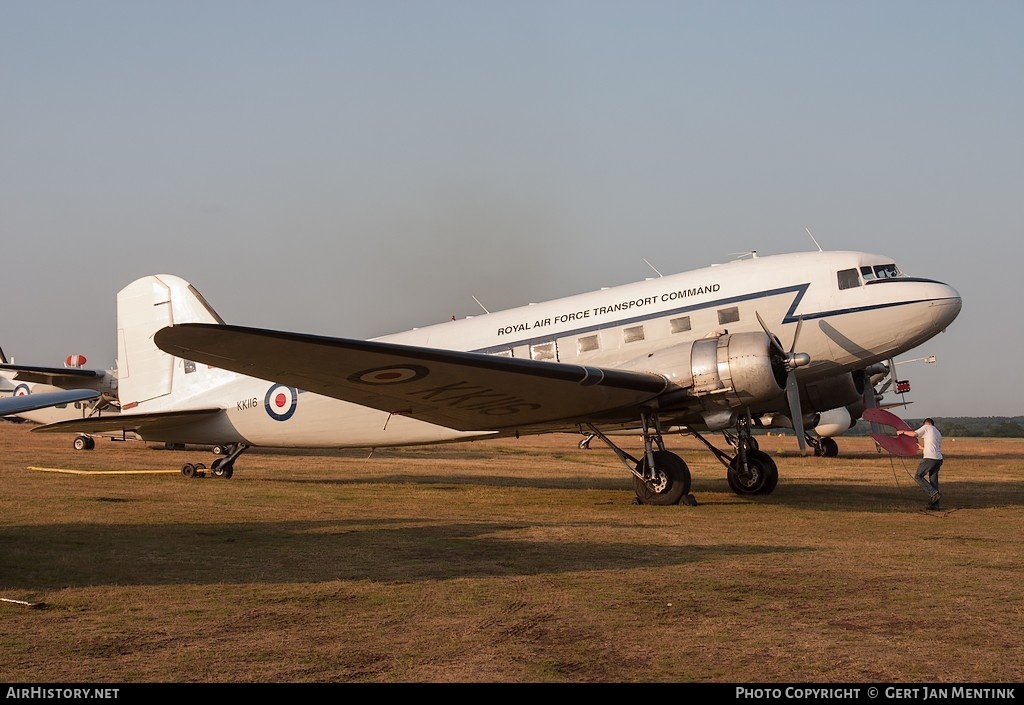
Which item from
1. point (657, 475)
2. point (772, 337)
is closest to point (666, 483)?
point (657, 475)

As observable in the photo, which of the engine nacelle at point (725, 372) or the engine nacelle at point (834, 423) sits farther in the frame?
the engine nacelle at point (834, 423)

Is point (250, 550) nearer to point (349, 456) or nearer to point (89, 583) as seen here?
point (89, 583)

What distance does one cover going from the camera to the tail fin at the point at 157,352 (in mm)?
20000

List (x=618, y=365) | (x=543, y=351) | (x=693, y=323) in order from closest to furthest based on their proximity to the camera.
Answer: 1. (x=693, y=323)
2. (x=618, y=365)
3. (x=543, y=351)

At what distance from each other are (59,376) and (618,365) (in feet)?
98.5

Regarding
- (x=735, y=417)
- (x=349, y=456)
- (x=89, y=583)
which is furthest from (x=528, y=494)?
(x=349, y=456)

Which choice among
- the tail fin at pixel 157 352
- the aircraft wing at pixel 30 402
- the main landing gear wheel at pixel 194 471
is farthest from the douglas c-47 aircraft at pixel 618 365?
the aircraft wing at pixel 30 402

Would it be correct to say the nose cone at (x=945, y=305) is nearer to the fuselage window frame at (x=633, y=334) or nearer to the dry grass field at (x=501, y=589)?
the dry grass field at (x=501, y=589)

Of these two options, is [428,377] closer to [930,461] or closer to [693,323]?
[693,323]

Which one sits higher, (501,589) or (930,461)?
(930,461)

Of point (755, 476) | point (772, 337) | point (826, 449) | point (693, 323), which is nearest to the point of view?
point (772, 337)

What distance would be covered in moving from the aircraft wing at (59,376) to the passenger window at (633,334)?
2743 cm

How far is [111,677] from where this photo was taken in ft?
16.9

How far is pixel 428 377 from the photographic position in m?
13.4
